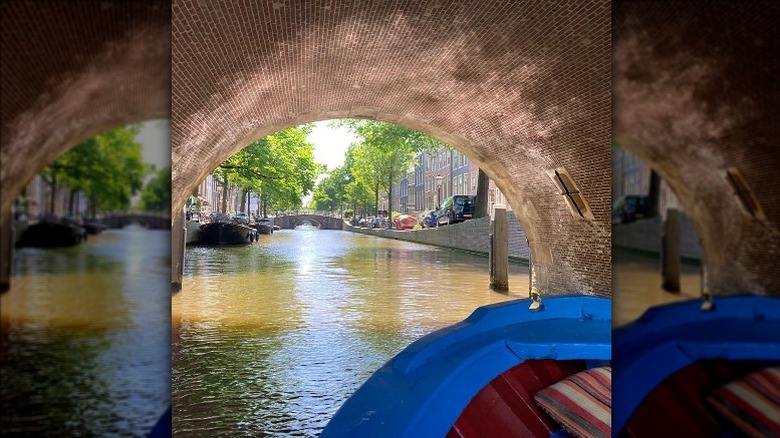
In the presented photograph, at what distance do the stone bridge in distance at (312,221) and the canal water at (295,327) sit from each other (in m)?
31.9

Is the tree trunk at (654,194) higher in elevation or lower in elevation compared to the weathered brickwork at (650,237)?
higher

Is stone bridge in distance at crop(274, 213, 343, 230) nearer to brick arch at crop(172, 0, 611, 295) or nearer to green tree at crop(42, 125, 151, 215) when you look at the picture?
brick arch at crop(172, 0, 611, 295)

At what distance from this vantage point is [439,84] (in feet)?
28.3

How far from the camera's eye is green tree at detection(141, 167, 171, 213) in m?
0.77

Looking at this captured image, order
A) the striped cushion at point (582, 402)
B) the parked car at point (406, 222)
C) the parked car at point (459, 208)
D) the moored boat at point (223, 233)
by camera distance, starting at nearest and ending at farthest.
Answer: the striped cushion at point (582, 402), the parked car at point (459, 208), the moored boat at point (223, 233), the parked car at point (406, 222)

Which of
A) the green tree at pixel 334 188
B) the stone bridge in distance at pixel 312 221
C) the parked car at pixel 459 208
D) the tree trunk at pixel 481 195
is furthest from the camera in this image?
the stone bridge in distance at pixel 312 221

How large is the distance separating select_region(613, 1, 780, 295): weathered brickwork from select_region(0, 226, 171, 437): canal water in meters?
0.59

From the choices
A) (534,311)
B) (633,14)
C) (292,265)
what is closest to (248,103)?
(534,311)

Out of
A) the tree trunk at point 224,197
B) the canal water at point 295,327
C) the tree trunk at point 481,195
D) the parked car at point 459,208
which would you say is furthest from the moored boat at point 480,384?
the parked car at point 459,208

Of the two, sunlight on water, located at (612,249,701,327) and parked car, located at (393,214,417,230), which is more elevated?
sunlight on water, located at (612,249,701,327)

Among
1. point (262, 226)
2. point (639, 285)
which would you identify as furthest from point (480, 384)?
point (262, 226)

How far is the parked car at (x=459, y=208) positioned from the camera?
25578mm

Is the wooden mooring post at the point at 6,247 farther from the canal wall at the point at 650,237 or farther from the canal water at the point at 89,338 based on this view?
the canal wall at the point at 650,237

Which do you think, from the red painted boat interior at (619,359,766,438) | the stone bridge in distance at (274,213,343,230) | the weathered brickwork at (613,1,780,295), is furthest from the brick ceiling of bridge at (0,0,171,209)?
the stone bridge in distance at (274,213,343,230)
